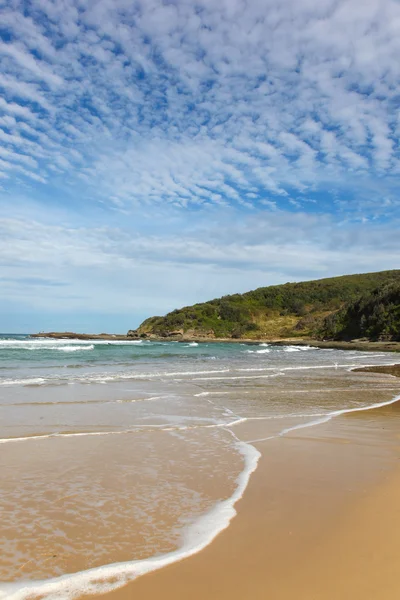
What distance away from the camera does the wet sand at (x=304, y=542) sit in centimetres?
309

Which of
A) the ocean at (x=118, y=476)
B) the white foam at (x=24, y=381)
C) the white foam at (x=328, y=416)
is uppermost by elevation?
the white foam at (x=24, y=381)

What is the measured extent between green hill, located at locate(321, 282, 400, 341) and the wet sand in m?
63.9

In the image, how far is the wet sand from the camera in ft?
10.1

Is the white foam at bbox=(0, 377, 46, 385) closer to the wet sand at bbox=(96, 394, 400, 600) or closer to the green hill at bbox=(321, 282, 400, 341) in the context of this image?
the wet sand at bbox=(96, 394, 400, 600)

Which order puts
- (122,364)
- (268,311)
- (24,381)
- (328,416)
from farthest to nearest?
(268,311)
(122,364)
(24,381)
(328,416)

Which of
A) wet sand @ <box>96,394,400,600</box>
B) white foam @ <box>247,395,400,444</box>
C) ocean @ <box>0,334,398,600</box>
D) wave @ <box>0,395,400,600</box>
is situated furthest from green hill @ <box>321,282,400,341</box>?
wave @ <box>0,395,400,600</box>

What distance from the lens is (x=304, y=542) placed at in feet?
12.4

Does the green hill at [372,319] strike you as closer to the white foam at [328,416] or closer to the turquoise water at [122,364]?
the turquoise water at [122,364]

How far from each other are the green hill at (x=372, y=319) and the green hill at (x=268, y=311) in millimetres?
20714

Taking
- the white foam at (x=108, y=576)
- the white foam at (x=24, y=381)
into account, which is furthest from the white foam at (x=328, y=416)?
the white foam at (x=24, y=381)

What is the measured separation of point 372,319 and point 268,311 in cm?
5576

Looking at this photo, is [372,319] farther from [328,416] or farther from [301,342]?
[328,416]

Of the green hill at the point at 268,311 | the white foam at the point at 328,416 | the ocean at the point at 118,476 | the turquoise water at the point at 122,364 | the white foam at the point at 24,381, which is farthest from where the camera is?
the green hill at the point at 268,311

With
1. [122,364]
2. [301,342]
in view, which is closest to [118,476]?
[122,364]
